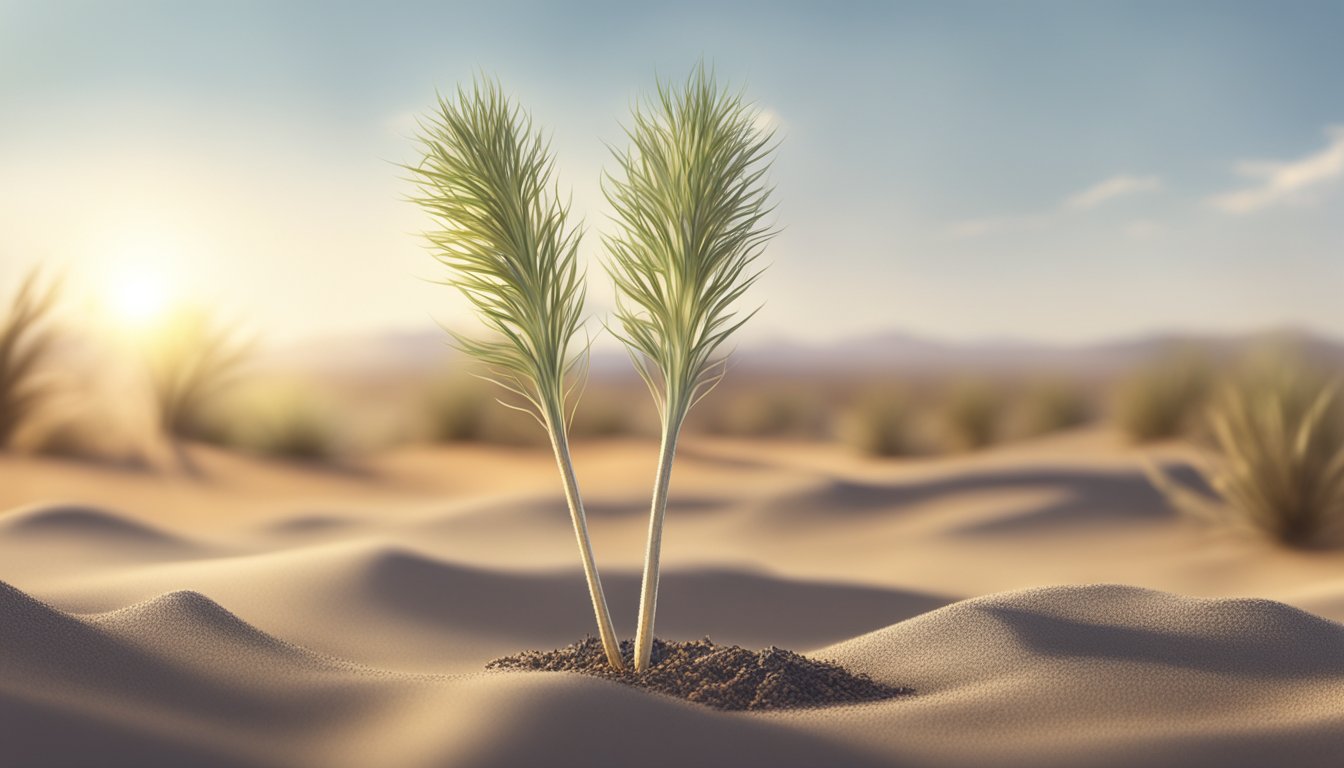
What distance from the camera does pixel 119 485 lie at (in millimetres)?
10062

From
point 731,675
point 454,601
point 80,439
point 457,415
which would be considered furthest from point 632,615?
point 457,415

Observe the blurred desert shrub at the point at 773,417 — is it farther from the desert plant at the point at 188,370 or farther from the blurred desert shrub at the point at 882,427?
the desert plant at the point at 188,370

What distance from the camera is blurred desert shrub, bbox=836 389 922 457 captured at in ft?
46.8

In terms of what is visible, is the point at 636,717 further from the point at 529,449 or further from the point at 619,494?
the point at 529,449

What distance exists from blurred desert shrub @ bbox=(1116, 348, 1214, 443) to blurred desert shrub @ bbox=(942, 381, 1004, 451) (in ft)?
7.25

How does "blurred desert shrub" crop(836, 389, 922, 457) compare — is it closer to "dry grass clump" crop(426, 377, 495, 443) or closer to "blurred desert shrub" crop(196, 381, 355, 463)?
"dry grass clump" crop(426, 377, 495, 443)

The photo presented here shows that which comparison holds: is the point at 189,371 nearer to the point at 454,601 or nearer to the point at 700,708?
the point at 454,601

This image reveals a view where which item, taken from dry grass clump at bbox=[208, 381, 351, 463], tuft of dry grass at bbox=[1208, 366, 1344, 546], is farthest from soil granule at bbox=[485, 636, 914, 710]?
dry grass clump at bbox=[208, 381, 351, 463]

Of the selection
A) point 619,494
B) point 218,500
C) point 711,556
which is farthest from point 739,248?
point 218,500

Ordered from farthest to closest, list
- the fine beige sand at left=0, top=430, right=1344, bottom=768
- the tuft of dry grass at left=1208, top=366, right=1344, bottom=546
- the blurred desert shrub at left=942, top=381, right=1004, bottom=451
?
the blurred desert shrub at left=942, top=381, right=1004, bottom=451 < the tuft of dry grass at left=1208, top=366, right=1344, bottom=546 < the fine beige sand at left=0, top=430, right=1344, bottom=768

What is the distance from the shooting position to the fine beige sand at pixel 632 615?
11.1 ft

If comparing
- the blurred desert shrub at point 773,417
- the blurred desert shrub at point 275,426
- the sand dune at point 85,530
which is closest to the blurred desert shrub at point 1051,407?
the blurred desert shrub at point 773,417

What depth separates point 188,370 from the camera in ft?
→ 38.8

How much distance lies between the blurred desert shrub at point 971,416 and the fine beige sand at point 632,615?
275cm
